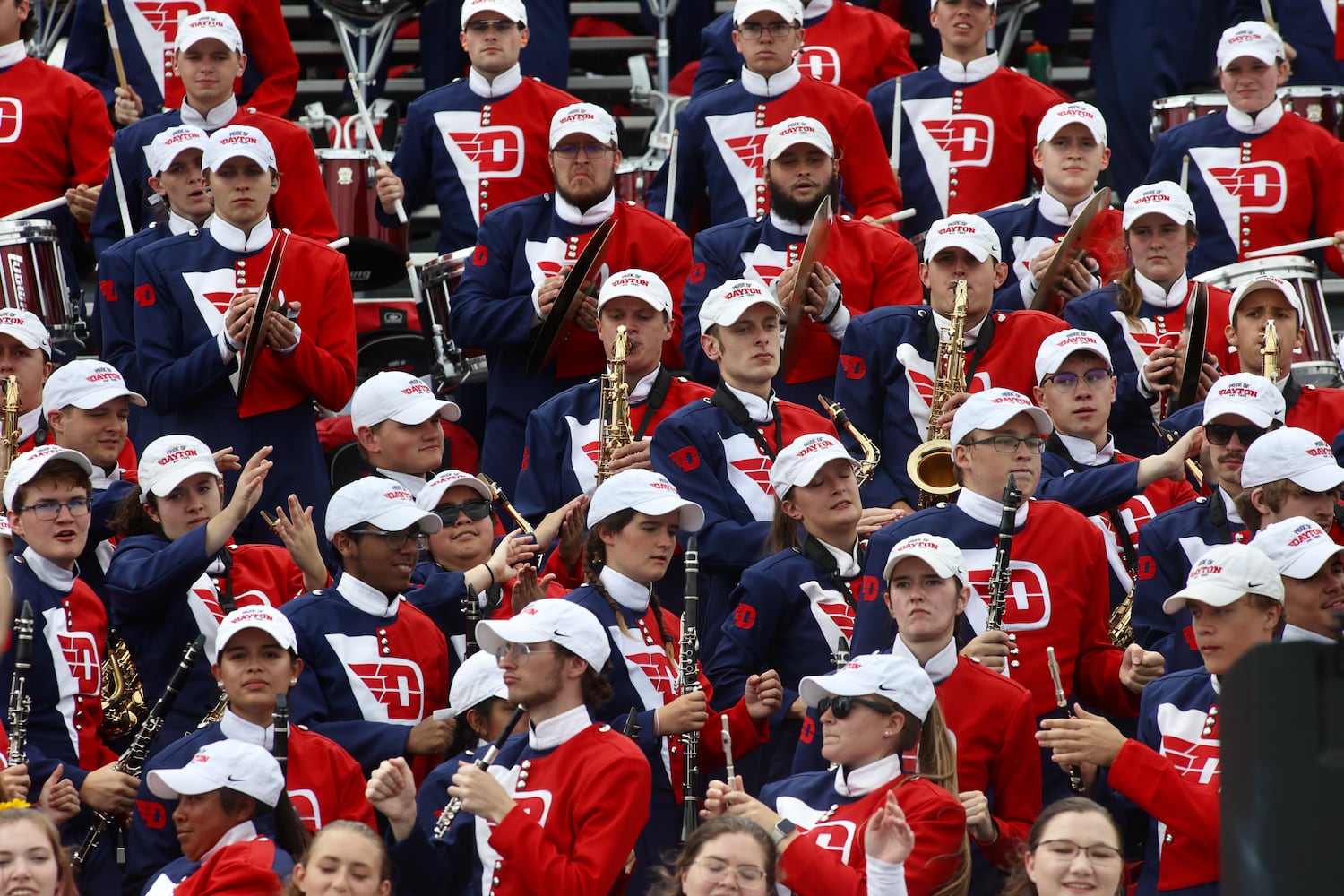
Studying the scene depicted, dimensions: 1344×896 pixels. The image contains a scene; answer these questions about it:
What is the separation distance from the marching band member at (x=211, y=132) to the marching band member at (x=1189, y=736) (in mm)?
4692

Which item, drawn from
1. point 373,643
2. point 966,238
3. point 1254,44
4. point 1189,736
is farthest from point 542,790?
point 1254,44

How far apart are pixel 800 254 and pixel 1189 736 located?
3367 millimetres

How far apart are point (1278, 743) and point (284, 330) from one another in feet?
20.4

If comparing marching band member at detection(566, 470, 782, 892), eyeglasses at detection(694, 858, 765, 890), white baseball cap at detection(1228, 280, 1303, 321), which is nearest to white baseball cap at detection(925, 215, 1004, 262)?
white baseball cap at detection(1228, 280, 1303, 321)

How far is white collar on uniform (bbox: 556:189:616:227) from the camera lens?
8.27 metres

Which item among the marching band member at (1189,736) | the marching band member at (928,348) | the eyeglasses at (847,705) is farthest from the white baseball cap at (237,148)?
the marching band member at (1189,736)

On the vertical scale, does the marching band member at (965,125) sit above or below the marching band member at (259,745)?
above

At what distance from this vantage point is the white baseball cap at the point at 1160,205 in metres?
8.08

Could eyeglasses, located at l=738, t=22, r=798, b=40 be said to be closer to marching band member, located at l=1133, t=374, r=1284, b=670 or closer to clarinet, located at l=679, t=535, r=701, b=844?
marching band member, located at l=1133, t=374, r=1284, b=670

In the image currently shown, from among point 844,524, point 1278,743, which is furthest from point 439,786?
point 1278,743

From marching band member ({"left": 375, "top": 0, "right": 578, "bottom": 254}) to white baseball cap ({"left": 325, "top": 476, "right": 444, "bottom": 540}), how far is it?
3.05 meters

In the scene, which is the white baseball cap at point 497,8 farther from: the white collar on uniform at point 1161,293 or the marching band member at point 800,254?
the white collar on uniform at point 1161,293

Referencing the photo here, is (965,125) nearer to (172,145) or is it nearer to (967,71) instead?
(967,71)

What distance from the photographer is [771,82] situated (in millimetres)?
9234
